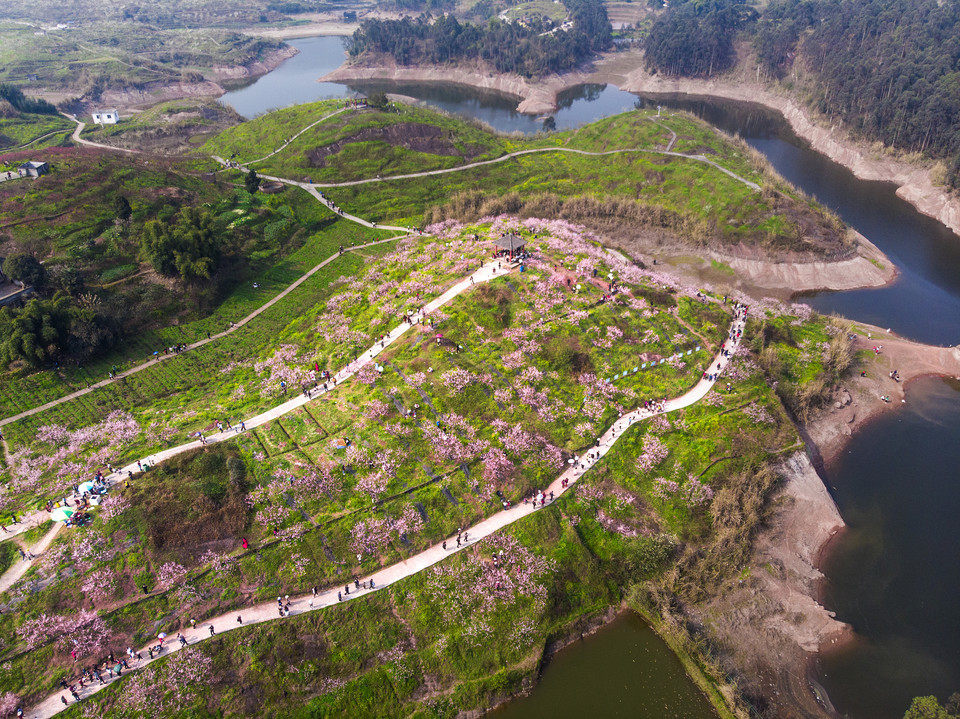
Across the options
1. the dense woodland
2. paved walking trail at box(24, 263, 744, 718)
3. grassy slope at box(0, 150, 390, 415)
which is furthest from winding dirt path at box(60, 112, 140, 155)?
the dense woodland

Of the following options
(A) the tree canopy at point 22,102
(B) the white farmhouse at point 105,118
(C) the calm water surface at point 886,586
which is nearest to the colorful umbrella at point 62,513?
(C) the calm water surface at point 886,586

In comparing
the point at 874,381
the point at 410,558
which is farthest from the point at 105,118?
the point at 874,381

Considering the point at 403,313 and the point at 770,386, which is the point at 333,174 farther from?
the point at 770,386

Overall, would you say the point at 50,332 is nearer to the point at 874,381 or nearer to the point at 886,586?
the point at 886,586

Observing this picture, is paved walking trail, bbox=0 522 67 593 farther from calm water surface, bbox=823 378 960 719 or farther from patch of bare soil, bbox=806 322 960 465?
patch of bare soil, bbox=806 322 960 465

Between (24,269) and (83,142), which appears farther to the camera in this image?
(83,142)

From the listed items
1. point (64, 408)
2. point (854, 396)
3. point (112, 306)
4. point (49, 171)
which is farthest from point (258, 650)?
point (49, 171)
